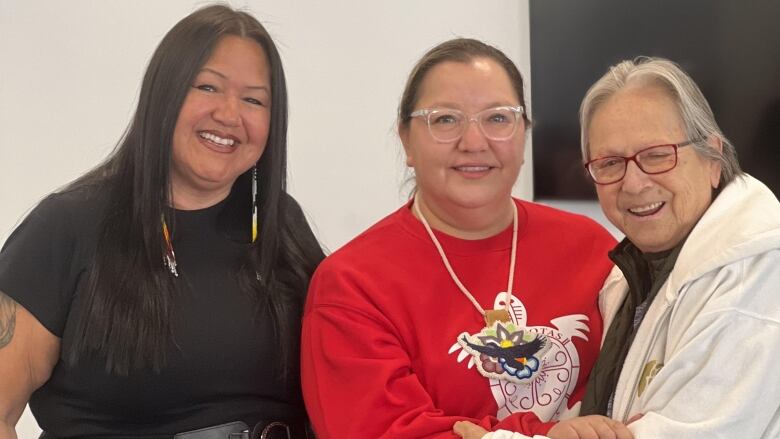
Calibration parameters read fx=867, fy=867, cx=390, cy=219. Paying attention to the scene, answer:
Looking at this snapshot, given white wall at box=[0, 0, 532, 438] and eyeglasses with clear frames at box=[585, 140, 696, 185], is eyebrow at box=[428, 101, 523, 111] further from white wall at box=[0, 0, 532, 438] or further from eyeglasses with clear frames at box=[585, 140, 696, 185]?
white wall at box=[0, 0, 532, 438]

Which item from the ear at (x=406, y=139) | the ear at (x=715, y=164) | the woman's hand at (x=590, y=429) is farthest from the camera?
the ear at (x=406, y=139)

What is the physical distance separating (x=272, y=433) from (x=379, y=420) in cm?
35

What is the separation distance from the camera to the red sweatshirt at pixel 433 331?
65.6 inches

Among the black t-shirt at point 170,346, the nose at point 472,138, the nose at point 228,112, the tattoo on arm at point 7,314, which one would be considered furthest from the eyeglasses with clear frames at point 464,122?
the tattoo on arm at point 7,314

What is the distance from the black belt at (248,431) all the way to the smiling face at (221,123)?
498 mm

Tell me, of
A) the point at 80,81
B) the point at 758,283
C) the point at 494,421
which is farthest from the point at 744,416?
the point at 80,81

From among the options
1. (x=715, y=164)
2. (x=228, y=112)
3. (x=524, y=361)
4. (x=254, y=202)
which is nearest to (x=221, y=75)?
(x=228, y=112)

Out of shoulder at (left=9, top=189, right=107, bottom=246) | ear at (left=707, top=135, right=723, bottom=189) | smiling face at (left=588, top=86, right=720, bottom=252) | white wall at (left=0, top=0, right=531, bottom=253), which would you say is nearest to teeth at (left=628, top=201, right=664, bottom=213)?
smiling face at (left=588, top=86, right=720, bottom=252)

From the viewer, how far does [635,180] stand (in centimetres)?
158

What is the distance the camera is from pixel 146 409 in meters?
1.79

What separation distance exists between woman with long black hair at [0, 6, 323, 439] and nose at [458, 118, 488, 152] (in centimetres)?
45

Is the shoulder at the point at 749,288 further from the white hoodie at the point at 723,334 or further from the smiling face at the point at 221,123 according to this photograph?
the smiling face at the point at 221,123

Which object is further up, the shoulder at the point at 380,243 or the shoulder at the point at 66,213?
the shoulder at the point at 66,213

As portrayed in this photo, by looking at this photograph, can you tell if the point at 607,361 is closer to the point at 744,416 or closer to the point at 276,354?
the point at 744,416
